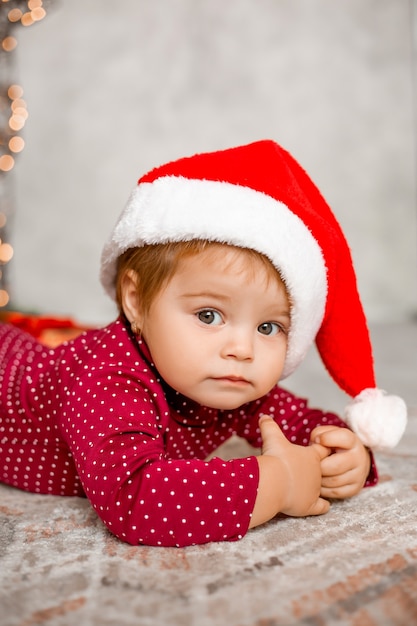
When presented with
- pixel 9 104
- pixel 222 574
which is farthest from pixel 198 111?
pixel 222 574

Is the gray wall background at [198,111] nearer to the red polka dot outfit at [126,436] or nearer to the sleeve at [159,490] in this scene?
the red polka dot outfit at [126,436]

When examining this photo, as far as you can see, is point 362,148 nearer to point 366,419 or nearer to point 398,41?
point 398,41

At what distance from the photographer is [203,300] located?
31.4 inches

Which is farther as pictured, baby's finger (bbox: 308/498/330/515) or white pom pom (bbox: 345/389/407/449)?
white pom pom (bbox: 345/389/407/449)

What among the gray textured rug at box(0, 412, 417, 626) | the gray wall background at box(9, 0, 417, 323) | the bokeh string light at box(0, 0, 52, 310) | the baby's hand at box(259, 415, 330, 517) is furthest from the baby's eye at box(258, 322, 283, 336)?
the gray wall background at box(9, 0, 417, 323)

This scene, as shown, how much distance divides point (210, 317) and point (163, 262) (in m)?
0.08

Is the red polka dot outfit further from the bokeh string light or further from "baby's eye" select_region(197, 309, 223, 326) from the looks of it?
the bokeh string light

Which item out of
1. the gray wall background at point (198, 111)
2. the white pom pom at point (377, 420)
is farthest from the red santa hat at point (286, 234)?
the gray wall background at point (198, 111)

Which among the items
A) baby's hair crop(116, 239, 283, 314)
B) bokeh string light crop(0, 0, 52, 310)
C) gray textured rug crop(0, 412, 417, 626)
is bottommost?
gray textured rug crop(0, 412, 417, 626)

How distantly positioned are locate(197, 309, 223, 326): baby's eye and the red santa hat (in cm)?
8

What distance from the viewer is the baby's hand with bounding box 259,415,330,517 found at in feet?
2.48

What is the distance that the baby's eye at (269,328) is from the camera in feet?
2.78

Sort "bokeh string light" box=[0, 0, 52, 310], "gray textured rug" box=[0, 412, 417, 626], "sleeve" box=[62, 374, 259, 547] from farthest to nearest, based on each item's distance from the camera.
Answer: "bokeh string light" box=[0, 0, 52, 310], "sleeve" box=[62, 374, 259, 547], "gray textured rug" box=[0, 412, 417, 626]

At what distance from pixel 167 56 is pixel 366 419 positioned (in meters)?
2.87
